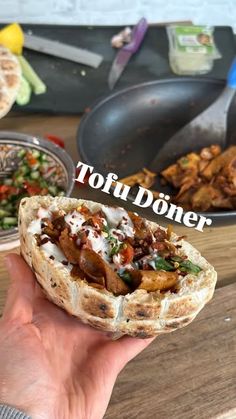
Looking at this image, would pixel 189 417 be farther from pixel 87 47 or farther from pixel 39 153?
pixel 87 47

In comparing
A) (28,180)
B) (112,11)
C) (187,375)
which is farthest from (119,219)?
(112,11)

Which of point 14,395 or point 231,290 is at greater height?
point 14,395

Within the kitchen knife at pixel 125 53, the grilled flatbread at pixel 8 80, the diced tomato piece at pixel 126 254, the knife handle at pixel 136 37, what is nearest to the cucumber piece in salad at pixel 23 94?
the grilled flatbread at pixel 8 80

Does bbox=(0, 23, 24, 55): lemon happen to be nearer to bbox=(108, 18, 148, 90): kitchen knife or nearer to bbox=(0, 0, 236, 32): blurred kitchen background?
bbox=(108, 18, 148, 90): kitchen knife

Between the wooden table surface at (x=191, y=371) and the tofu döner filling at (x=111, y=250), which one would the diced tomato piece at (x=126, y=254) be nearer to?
the tofu döner filling at (x=111, y=250)

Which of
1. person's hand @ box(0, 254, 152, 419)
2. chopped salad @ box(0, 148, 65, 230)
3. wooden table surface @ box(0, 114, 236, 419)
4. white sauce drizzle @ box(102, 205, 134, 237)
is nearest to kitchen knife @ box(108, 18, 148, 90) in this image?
chopped salad @ box(0, 148, 65, 230)

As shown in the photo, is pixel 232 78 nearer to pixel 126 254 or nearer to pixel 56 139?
pixel 56 139

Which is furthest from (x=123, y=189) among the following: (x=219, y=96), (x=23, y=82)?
(x=23, y=82)
